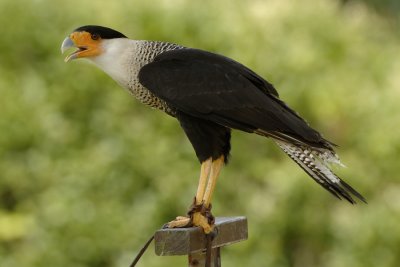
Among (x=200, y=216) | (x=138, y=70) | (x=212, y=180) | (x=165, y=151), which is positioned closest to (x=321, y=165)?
(x=212, y=180)

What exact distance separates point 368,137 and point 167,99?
14.1 ft

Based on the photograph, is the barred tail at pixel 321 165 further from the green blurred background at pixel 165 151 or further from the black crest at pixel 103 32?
the green blurred background at pixel 165 151

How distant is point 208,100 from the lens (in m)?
4.60

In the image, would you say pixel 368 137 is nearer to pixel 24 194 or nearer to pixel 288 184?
pixel 288 184

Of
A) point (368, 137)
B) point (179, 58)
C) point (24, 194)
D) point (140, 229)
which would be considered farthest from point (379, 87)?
point (179, 58)

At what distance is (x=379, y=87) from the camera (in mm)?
9070

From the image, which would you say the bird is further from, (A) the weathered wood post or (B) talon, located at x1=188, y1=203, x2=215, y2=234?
(A) the weathered wood post

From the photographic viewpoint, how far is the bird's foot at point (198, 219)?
4.14 m

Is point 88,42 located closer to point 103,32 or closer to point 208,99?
point 103,32

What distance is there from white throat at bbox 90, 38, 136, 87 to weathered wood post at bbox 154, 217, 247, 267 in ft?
2.60

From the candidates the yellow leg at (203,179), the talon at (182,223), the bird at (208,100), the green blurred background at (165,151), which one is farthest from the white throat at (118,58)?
the green blurred background at (165,151)

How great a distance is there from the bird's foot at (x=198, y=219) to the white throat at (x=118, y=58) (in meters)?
0.71

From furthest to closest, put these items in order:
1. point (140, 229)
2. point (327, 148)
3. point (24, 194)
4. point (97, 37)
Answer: point (24, 194)
point (140, 229)
point (97, 37)
point (327, 148)

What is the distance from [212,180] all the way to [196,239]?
422 millimetres
